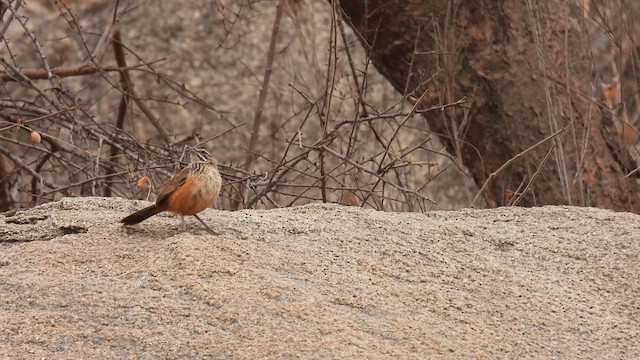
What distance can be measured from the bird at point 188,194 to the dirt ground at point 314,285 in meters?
0.07

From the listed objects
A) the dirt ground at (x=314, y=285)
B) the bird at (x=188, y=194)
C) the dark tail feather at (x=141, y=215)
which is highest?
the bird at (x=188, y=194)

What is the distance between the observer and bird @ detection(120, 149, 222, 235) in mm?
3707

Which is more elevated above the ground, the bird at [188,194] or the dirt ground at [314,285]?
the bird at [188,194]

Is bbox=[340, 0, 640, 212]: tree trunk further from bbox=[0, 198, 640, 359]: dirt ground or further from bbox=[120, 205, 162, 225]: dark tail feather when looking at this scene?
bbox=[120, 205, 162, 225]: dark tail feather

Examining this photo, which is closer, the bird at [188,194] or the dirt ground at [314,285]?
the dirt ground at [314,285]

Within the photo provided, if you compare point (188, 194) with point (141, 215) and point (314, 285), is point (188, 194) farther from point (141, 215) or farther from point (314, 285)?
point (314, 285)

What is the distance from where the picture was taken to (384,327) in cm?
323

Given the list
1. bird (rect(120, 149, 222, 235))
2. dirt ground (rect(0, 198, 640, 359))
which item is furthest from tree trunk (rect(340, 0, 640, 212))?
bird (rect(120, 149, 222, 235))

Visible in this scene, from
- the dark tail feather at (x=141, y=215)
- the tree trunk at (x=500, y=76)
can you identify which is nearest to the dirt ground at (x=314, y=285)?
the dark tail feather at (x=141, y=215)

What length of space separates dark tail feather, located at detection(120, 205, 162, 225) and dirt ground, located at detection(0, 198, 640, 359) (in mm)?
36

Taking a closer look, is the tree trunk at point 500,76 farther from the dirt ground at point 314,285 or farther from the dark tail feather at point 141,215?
the dark tail feather at point 141,215

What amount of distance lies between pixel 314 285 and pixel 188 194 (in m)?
0.53

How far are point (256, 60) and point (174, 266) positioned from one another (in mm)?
10305

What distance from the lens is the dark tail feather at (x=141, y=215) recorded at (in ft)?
12.4
